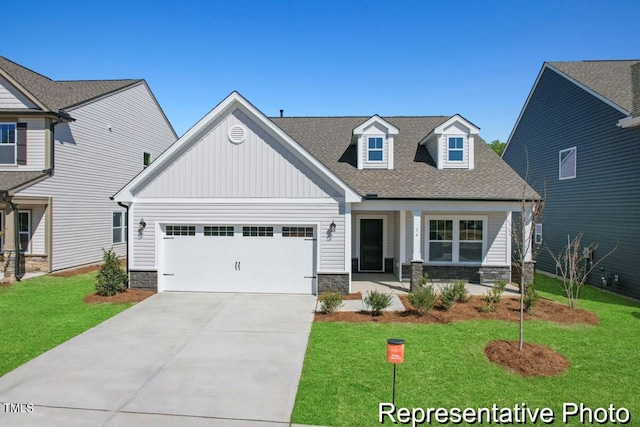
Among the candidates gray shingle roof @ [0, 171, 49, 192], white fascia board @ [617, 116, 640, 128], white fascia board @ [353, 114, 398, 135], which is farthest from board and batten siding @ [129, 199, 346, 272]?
white fascia board @ [617, 116, 640, 128]

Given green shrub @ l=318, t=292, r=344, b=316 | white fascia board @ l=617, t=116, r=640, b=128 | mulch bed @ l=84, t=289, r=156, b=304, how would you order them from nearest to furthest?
green shrub @ l=318, t=292, r=344, b=316 → mulch bed @ l=84, t=289, r=156, b=304 → white fascia board @ l=617, t=116, r=640, b=128

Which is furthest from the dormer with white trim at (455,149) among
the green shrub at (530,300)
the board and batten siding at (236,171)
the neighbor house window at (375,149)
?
the green shrub at (530,300)

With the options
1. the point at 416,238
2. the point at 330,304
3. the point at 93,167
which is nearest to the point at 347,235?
the point at 416,238

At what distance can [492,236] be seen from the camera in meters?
14.7

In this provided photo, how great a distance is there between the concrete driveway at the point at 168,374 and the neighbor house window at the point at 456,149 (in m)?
8.55

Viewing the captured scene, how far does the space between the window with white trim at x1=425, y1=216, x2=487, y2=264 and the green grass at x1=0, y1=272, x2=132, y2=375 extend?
34.2 ft

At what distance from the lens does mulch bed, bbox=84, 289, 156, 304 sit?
1158 centimetres

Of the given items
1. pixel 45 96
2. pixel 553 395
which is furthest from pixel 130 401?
pixel 45 96

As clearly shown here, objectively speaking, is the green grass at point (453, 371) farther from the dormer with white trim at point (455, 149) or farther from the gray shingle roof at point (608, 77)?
the gray shingle roof at point (608, 77)

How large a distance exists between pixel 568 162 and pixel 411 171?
7333 mm

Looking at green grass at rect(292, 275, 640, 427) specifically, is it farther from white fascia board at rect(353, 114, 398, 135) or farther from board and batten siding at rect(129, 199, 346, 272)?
white fascia board at rect(353, 114, 398, 135)

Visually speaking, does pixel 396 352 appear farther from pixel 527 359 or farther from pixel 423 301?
pixel 423 301

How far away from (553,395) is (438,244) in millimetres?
9059

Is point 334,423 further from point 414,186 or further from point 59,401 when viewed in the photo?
point 414,186
